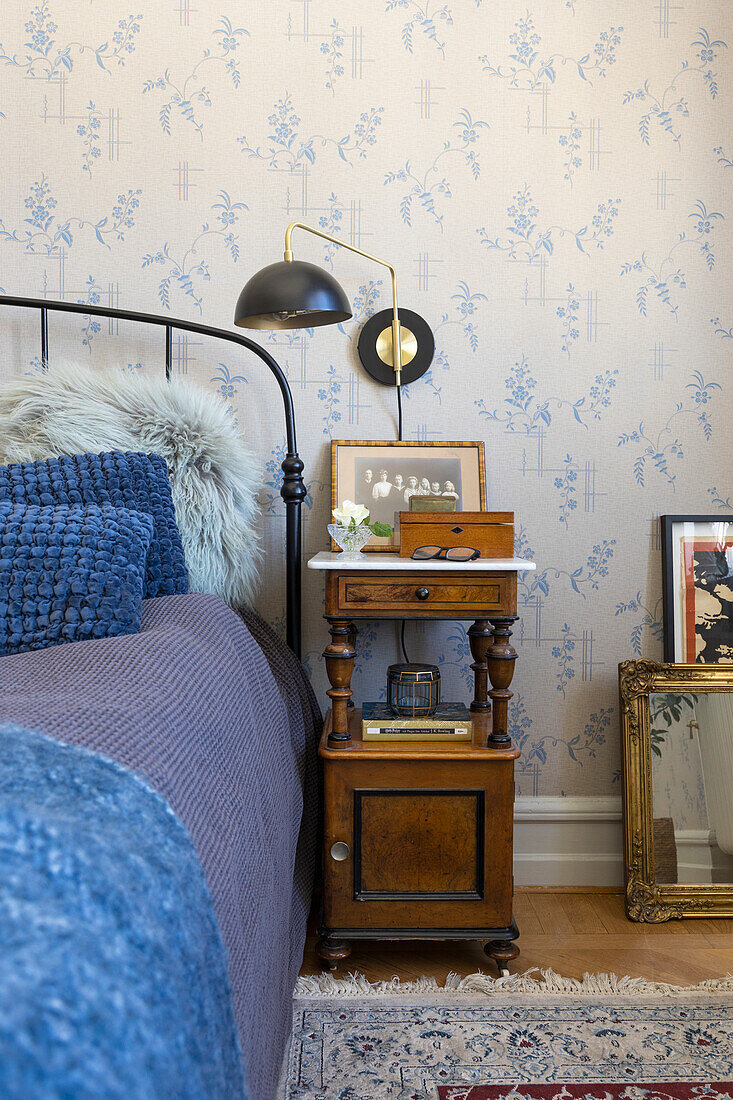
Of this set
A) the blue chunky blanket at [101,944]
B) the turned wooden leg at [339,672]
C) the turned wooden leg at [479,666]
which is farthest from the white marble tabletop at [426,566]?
the blue chunky blanket at [101,944]

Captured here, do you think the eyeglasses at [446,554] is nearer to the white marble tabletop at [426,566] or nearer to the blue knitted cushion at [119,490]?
the white marble tabletop at [426,566]

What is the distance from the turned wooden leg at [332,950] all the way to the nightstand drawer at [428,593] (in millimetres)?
654

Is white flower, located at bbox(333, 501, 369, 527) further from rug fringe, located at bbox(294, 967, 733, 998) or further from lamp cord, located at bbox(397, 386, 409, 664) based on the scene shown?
rug fringe, located at bbox(294, 967, 733, 998)

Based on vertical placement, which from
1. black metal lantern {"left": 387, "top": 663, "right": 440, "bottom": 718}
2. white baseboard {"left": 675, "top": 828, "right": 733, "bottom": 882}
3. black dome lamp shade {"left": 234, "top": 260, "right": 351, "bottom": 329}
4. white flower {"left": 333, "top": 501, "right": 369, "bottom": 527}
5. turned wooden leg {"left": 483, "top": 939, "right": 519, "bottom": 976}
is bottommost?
turned wooden leg {"left": 483, "top": 939, "right": 519, "bottom": 976}

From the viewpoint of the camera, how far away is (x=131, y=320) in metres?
1.89

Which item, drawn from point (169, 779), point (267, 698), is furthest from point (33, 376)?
point (169, 779)

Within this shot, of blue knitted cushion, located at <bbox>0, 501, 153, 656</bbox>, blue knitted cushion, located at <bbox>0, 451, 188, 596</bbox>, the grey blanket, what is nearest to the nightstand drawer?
the grey blanket

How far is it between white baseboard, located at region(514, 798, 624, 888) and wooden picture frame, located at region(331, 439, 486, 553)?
0.79 meters

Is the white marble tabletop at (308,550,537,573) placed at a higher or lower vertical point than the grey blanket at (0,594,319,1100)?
higher

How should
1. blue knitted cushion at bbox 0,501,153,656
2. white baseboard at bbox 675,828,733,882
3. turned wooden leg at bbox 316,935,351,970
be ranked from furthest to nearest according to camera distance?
white baseboard at bbox 675,828,733,882 < turned wooden leg at bbox 316,935,351,970 < blue knitted cushion at bbox 0,501,153,656

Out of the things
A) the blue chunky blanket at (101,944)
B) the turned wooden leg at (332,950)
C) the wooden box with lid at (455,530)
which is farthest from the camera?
the wooden box with lid at (455,530)

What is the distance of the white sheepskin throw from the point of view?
163cm

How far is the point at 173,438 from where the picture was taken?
66.2 inches

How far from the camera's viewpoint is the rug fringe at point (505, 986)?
1.44 metres
